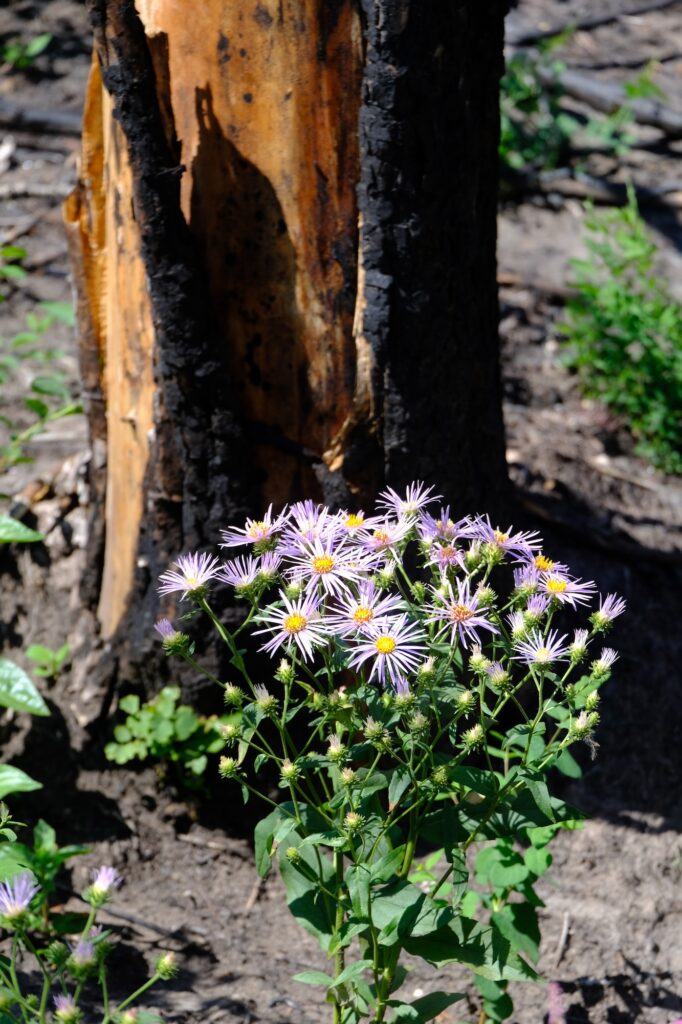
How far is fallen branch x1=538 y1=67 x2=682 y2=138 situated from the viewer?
19.2 ft

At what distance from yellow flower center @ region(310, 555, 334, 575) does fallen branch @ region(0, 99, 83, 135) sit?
15.2 feet

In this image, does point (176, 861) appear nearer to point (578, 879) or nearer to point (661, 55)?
point (578, 879)

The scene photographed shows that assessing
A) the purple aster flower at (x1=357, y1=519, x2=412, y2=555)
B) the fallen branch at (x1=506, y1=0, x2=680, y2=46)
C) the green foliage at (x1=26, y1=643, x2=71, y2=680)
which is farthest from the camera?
the fallen branch at (x1=506, y1=0, x2=680, y2=46)

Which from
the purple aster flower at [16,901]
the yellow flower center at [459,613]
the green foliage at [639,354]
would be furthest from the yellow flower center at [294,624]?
the green foliage at [639,354]

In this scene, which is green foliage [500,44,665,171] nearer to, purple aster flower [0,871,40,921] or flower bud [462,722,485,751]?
flower bud [462,722,485,751]

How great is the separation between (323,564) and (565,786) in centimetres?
153

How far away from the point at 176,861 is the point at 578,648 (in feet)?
4.79

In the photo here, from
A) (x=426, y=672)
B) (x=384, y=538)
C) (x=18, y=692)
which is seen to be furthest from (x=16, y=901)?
(x=18, y=692)

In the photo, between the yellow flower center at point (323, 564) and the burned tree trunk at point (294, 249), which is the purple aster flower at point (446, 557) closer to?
the yellow flower center at point (323, 564)

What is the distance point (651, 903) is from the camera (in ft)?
8.58

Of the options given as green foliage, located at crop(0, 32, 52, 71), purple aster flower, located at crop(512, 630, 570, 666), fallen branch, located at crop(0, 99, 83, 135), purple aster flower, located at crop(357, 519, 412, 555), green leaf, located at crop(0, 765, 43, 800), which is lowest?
green leaf, located at crop(0, 765, 43, 800)

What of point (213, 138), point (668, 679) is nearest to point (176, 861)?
point (668, 679)

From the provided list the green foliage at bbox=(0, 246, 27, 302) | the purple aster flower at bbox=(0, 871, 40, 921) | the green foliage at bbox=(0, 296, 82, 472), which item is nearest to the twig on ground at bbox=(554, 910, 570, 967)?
the purple aster flower at bbox=(0, 871, 40, 921)

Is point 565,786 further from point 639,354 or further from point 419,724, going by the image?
point 639,354
